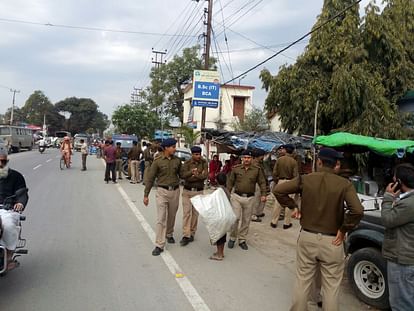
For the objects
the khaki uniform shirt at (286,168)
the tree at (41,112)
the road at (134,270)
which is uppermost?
the tree at (41,112)

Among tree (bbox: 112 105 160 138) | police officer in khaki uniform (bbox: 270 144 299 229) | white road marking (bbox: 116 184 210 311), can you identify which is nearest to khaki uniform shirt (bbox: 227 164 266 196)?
police officer in khaki uniform (bbox: 270 144 299 229)

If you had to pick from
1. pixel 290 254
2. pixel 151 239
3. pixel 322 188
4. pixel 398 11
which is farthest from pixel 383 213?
pixel 398 11

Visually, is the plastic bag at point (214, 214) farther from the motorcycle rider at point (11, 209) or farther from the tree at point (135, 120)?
the tree at point (135, 120)

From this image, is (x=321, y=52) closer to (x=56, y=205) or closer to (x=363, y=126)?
(x=363, y=126)

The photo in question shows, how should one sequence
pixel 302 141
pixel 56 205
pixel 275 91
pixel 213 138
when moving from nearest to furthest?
pixel 56 205, pixel 302 141, pixel 213 138, pixel 275 91

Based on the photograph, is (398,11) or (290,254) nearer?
(290,254)

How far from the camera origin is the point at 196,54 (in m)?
46.1

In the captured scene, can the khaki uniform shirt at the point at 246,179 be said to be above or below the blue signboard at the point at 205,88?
below

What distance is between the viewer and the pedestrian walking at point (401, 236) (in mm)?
3789

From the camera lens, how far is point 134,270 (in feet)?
18.5

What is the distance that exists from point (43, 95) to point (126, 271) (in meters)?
106

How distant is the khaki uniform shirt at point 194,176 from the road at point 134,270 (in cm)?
106

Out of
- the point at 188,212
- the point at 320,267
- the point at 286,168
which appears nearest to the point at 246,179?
the point at 188,212

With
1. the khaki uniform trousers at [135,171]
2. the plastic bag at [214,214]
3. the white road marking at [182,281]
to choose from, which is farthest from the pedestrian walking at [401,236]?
the khaki uniform trousers at [135,171]
